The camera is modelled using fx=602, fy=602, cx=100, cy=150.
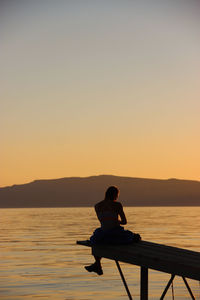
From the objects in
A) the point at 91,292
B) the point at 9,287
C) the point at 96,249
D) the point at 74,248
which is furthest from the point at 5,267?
the point at 96,249

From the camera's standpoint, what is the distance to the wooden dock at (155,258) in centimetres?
1055

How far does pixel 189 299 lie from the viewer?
18.0 m

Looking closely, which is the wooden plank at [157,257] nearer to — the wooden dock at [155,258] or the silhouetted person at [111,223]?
the wooden dock at [155,258]

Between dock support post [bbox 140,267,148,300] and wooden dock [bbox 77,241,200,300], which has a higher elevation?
wooden dock [bbox 77,241,200,300]

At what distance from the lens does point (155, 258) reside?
11.1 m

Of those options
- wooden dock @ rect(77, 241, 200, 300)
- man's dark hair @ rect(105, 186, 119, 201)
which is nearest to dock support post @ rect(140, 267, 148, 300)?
wooden dock @ rect(77, 241, 200, 300)

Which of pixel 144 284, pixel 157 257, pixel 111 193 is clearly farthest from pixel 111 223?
pixel 157 257

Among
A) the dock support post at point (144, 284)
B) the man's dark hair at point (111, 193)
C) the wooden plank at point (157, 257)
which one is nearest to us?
the wooden plank at point (157, 257)

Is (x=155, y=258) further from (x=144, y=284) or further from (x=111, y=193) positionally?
(x=111, y=193)

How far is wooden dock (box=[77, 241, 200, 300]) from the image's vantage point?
10.5 m

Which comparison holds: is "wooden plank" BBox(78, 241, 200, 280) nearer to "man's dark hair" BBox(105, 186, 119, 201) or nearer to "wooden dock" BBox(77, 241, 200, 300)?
"wooden dock" BBox(77, 241, 200, 300)

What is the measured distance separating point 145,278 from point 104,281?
381 inches

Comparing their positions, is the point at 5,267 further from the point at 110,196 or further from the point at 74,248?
the point at 110,196

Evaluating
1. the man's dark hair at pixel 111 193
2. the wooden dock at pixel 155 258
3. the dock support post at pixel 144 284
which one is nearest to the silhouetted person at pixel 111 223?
the man's dark hair at pixel 111 193
